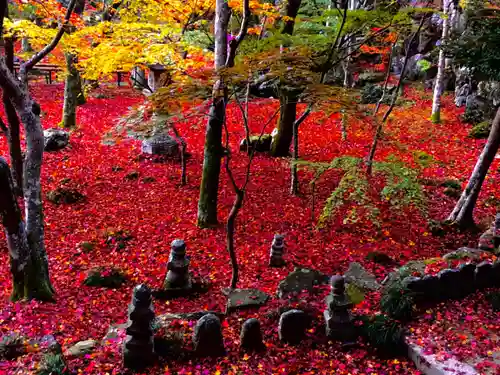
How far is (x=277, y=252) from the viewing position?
7922mm

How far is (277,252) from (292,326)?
101 inches

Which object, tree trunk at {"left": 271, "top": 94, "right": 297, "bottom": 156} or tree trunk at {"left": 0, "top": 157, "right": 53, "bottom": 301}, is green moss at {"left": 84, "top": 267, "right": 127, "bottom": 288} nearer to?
tree trunk at {"left": 0, "top": 157, "right": 53, "bottom": 301}

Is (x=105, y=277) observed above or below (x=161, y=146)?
below

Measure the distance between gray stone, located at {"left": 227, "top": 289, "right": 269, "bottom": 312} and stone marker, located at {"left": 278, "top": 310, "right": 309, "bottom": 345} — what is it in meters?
1.01

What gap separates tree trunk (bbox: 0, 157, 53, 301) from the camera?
5.78m

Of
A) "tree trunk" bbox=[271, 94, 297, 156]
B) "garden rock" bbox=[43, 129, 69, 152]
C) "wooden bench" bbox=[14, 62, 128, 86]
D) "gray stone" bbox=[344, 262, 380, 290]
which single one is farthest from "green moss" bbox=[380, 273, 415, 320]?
"wooden bench" bbox=[14, 62, 128, 86]

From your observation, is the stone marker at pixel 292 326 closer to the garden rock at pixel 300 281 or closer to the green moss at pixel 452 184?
the garden rock at pixel 300 281

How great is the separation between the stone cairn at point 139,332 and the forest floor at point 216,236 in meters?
0.26

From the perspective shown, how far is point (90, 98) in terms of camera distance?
76.0 feet

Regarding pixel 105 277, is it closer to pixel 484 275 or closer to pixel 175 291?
pixel 175 291

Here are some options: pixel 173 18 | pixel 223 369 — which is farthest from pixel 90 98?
pixel 223 369

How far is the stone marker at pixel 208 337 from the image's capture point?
16.3 feet

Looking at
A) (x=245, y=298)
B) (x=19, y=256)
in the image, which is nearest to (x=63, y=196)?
(x=19, y=256)

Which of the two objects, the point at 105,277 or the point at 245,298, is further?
the point at 105,277
